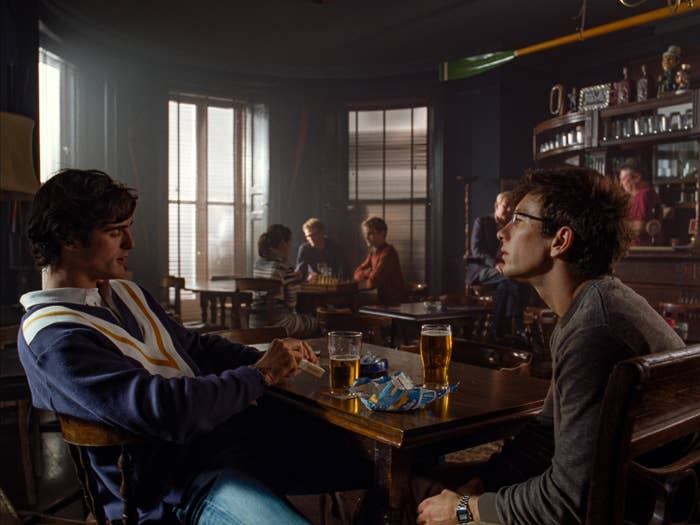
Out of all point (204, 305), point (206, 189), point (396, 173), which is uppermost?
point (396, 173)

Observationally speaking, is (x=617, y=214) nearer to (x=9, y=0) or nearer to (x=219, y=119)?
(x=9, y=0)

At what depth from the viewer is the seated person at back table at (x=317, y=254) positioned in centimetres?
703

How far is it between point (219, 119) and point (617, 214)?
7.38 metres

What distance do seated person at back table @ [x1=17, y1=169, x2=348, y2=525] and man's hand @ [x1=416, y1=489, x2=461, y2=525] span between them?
10.8 inches

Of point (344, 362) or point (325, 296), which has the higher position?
point (344, 362)

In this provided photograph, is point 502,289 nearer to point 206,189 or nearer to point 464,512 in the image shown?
point 206,189

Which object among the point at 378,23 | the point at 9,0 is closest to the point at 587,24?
the point at 378,23

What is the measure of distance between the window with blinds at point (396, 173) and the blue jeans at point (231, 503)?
699cm

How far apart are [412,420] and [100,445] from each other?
26.4 inches

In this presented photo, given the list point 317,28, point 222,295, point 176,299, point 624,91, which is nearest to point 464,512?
point 222,295

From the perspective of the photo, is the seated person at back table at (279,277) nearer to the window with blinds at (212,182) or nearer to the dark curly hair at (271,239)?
the dark curly hair at (271,239)

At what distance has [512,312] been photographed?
220 inches

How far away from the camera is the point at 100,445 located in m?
1.34

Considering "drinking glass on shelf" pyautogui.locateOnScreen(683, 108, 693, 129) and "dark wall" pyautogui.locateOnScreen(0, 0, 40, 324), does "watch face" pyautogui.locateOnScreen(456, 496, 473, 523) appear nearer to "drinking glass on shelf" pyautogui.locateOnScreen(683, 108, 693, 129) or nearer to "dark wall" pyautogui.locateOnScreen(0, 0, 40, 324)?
"dark wall" pyautogui.locateOnScreen(0, 0, 40, 324)
